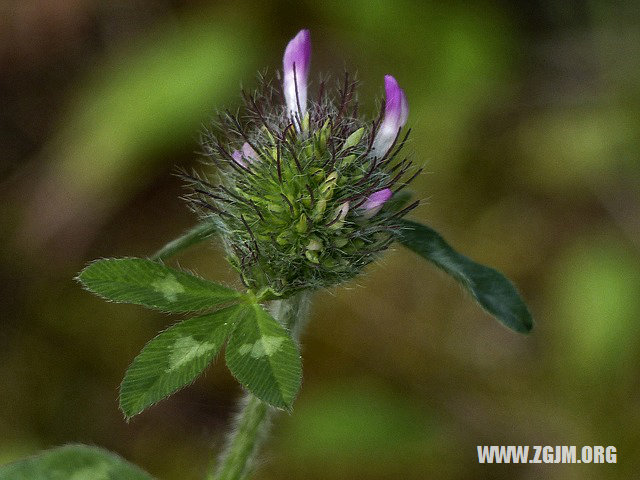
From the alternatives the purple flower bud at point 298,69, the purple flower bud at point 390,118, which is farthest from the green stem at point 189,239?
the purple flower bud at point 390,118

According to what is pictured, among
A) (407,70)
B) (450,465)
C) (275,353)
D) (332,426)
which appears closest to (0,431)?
(332,426)

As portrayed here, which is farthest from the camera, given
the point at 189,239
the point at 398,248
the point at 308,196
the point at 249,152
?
the point at 398,248

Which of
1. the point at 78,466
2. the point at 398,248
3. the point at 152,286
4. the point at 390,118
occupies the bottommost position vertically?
the point at 78,466

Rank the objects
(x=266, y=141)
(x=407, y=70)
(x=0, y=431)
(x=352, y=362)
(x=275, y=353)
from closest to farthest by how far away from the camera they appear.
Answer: (x=275, y=353)
(x=266, y=141)
(x=0, y=431)
(x=352, y=362)
(x=407, y=70)

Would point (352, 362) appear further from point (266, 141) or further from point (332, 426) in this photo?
point (266, 141)

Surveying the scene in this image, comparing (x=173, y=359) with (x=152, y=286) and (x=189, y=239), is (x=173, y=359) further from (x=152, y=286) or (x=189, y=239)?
(x=189, y=239)

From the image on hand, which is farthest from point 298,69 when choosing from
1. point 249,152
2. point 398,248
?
point 398,248

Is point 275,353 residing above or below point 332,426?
below
